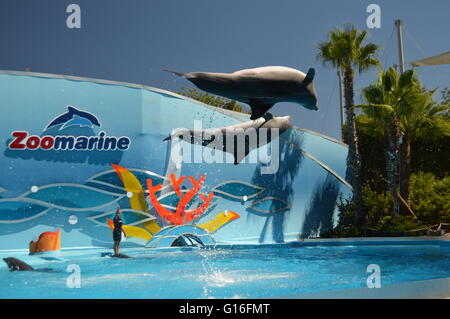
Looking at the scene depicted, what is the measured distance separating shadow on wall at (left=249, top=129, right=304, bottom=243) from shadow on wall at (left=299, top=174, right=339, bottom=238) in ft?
2.75

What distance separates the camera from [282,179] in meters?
13.7

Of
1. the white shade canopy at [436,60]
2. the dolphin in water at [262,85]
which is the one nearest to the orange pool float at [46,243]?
the dolphin in water at [262,85]

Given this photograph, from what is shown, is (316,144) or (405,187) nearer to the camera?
(405,187)

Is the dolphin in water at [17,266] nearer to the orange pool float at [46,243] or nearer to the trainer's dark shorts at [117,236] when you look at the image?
the orange pool float at [46,243]

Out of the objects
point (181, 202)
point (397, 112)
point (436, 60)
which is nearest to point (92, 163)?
point (181, 202)

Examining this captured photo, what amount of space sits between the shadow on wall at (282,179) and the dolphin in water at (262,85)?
6.22m

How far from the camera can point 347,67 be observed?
13289 millimetres

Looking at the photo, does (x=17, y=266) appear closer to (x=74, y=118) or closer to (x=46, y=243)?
(x=46, y=243)

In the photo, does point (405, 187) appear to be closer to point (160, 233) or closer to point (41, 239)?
point (160, 233)

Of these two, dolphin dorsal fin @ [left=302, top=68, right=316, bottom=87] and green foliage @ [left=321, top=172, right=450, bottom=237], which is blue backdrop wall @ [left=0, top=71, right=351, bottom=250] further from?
dolphin dorsal fin @ [left=302, top=68, right=316, bottom=87]

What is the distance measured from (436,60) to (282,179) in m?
5.67

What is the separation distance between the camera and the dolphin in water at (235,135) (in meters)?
12.1
